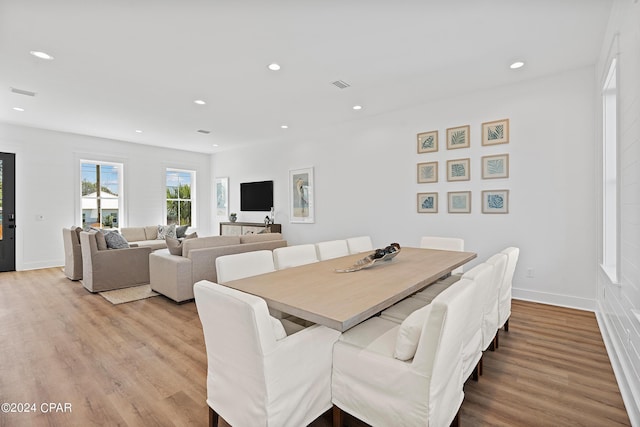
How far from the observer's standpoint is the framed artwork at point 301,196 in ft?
20.0

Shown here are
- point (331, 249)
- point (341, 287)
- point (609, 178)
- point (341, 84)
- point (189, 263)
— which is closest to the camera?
point (341, 287)

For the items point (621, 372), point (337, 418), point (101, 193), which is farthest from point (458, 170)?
point (101, 193)

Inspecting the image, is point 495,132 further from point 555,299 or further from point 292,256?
point 292,256

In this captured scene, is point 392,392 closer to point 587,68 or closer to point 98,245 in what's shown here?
point 587,68

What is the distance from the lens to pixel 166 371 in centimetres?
220

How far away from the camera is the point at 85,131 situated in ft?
19.8

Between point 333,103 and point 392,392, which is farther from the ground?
point 333,103

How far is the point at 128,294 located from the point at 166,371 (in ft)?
8.23

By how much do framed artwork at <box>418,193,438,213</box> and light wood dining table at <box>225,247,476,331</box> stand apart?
6.40 ft

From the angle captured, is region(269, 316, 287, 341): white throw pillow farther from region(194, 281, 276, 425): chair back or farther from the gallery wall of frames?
the gallery wall of frames

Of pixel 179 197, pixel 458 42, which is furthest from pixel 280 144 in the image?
pixel 458 42

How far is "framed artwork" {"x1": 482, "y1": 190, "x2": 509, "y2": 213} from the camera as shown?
3.87 metres

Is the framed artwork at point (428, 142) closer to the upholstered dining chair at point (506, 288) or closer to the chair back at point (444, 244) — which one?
the chair back at point (444, 244)

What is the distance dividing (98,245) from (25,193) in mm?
2804
